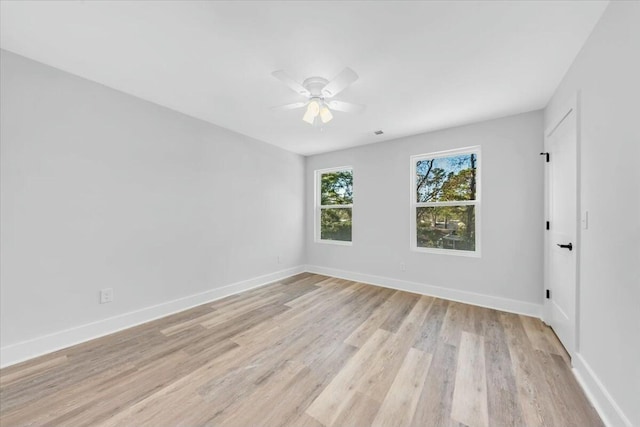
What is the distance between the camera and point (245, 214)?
147 inches

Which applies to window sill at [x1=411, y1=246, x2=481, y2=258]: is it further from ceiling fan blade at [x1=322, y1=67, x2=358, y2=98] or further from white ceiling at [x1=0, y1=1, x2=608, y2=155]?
ceiling fan blade at [x1=322, y1=67, x2=358, y2=98]

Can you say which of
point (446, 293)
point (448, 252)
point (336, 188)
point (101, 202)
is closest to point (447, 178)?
point (448, 252)

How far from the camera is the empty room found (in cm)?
143

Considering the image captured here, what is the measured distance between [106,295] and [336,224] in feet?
11.2

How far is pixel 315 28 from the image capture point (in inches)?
62.8

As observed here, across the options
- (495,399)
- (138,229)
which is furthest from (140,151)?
(495,399)

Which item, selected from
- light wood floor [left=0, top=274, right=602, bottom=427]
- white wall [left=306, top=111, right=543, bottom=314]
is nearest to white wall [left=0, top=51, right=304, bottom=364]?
light wood floor [left=0, top=274, right=602, bottom=427]

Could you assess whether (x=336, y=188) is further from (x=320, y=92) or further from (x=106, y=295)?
(x=106, y=295)

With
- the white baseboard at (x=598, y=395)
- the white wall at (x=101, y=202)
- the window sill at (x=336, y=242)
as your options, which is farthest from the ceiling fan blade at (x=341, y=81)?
the window sill at (x=336, y=242)

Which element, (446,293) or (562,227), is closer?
(562,227)

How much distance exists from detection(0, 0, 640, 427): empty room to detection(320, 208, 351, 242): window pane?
1153 millimetres

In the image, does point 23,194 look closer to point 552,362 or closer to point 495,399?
point 495,399

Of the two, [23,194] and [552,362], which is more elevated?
[23,194]

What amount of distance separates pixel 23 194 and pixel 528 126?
508cm
